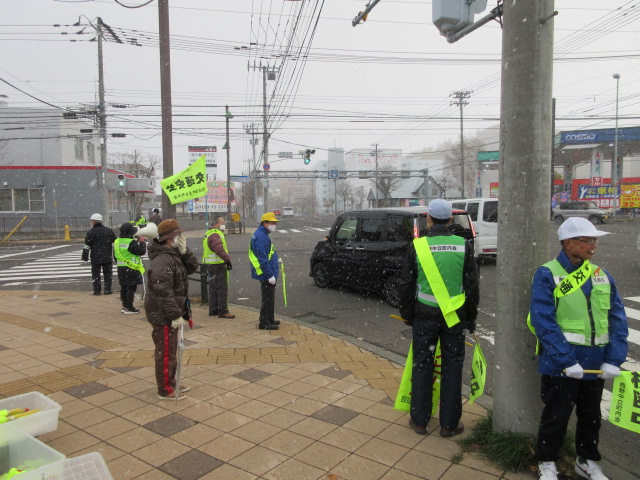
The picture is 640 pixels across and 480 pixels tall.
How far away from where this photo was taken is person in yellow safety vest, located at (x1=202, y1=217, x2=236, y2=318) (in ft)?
26.3

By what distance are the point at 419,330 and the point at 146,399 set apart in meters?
2.79

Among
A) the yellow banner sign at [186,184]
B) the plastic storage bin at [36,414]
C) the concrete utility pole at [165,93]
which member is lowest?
the plastic storage bin at [36,414]

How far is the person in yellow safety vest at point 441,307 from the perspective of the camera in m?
3.57

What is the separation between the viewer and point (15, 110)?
33.9 m

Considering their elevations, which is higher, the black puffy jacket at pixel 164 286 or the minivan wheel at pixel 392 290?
the black puffy jacket at pixel 164 286

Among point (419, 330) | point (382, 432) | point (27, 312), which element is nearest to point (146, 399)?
point (382, 432)

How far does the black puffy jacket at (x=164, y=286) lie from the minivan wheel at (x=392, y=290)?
5.07 meters

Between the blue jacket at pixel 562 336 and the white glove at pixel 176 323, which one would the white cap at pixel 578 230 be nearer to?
the blue jacket at pixel 562 336

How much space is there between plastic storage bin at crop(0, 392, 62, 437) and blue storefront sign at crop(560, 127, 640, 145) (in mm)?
45518

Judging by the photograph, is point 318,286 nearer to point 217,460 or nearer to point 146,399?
point 146,399

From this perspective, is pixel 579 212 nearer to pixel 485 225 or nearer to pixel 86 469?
pixel 485 225

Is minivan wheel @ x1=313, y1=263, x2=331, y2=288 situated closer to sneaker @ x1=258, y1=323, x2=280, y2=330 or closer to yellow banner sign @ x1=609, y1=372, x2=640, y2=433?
sneaker @ x1=258, y1=323, x2=280, y2=330

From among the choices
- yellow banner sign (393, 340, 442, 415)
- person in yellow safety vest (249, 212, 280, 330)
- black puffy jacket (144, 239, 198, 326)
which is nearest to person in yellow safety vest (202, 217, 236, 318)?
person in yellow safety vest (249, 212, 280, 330)

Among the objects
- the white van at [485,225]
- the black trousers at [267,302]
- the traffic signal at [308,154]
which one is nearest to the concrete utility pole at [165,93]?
the black trousers at [267,302]
